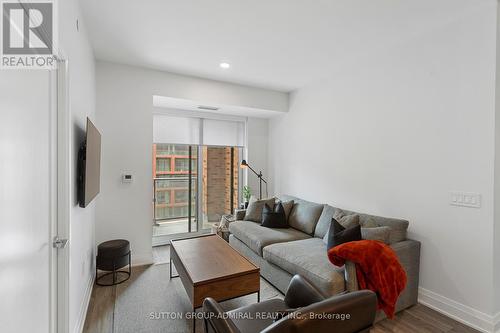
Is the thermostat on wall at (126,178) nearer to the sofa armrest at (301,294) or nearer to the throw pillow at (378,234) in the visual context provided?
the sofa armrest at (301,294)

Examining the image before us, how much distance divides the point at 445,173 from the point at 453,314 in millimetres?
1367

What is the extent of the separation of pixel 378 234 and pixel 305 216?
1.28 m

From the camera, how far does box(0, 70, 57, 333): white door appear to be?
38.7 inches

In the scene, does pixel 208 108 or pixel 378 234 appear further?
pixel 208 108

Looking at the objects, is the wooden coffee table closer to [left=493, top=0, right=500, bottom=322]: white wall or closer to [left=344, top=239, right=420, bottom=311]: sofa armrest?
[left=344, top=239, right=420, bottom=311]: sofa armrest

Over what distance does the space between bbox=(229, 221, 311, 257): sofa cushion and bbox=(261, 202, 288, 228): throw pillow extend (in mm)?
119

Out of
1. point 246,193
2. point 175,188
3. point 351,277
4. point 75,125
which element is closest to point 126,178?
point 175,188

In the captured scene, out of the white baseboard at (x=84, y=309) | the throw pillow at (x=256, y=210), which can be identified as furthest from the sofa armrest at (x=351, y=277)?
the white baseboard at (x=84, y=309)

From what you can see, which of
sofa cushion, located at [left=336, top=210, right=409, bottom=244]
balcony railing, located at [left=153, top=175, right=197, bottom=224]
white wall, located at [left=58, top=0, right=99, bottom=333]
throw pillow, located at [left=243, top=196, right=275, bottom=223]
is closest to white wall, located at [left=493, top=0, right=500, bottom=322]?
sofa cushion, located at [left=336, top=210, right=409, bottom=244]

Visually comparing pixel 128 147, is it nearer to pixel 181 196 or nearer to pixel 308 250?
pixel 181 196

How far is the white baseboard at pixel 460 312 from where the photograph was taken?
2.21 metres

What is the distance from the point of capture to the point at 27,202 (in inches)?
47.2

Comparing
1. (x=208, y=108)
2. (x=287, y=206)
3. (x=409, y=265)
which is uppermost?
(x=208, y=108)

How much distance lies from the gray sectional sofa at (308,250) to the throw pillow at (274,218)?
0.11 metres
